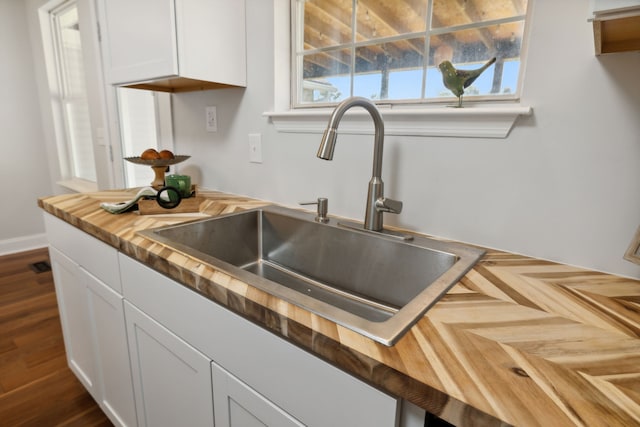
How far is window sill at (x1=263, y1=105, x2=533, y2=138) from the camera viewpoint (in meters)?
0.84

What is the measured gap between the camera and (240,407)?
0.70m

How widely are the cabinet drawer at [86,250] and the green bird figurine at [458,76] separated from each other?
1044mm

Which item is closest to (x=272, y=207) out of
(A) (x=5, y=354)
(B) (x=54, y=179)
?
(A) (x=5, y=354)

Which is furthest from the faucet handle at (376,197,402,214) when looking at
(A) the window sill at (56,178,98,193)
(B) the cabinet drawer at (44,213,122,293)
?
(A) the window sill at (56,178,98,193)

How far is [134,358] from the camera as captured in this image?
40.8 inches

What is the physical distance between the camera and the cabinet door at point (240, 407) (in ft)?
2.04

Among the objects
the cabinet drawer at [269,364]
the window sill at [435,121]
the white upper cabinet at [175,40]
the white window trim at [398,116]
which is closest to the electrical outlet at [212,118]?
the white upper cabinet at [175,40]

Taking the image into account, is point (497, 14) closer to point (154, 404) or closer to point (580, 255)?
point (580, 255)

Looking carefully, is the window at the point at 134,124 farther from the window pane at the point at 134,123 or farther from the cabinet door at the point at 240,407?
the cabinet door at the point at 240,407

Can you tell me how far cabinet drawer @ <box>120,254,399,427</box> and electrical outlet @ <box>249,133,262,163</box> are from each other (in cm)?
67

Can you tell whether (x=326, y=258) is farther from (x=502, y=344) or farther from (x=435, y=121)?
(x=502, y=344)

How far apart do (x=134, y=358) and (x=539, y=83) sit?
1.33m

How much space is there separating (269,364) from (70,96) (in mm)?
3319

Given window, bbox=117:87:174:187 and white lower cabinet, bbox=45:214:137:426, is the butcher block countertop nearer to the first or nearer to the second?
white lower cabinet, bbox=45:214:137:426
